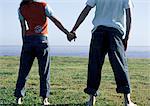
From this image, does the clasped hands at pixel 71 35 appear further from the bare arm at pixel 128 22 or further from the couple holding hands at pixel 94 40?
the bare arm at pixel 128 22

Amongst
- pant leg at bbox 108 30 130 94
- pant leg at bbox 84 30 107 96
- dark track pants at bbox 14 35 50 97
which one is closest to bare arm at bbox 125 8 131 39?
pant leg at bbox 108 30 130 94

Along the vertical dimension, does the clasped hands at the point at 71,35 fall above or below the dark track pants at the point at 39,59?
above

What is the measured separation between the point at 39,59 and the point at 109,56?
120 centimetres

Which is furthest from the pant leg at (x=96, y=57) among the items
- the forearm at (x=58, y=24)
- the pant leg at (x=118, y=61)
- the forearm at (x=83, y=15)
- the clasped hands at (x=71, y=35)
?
the forearm at (x=58, y=24)

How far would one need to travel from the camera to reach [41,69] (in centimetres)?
715

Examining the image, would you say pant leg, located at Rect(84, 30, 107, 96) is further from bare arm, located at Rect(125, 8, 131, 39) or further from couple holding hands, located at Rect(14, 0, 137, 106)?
bare arm, located at Rect(125, 8, 131, 39)

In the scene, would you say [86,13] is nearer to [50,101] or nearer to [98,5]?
[98,5]

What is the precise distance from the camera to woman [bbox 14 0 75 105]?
279 inches

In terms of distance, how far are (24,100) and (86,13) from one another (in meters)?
1.95

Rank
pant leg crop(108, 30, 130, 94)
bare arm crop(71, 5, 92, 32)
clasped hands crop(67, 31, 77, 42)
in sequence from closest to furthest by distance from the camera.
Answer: pant leg crop(108, 30, 130, 94) < bare arm crop(71, 5, 92, 32) < clasped hands crop(67, 31, 77, 42)

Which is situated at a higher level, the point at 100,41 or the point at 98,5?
the point at 98,5

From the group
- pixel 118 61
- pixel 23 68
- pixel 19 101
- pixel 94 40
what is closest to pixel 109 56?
pixel 118 61

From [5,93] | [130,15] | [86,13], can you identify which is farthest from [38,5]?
[5,93]

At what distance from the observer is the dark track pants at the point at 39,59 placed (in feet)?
23.3
